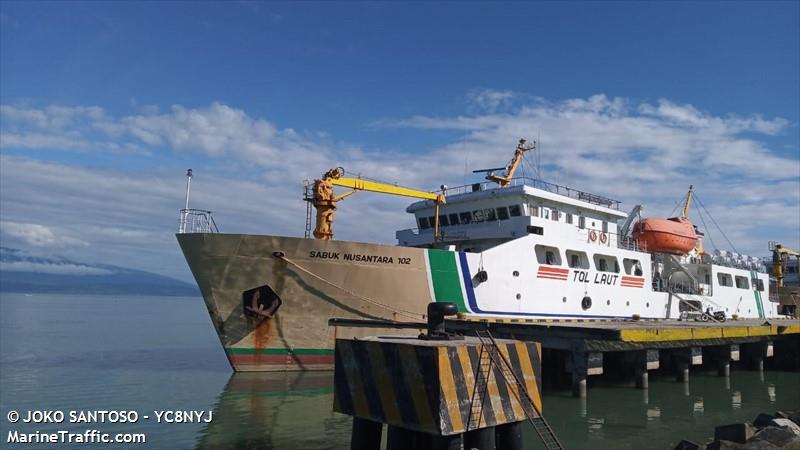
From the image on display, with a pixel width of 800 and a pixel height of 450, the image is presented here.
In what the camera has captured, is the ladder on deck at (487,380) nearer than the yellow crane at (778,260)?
Yes

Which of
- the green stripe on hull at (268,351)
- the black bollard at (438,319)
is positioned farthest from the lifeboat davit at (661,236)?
the black bollard at (438,319)

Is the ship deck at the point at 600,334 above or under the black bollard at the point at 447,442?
above

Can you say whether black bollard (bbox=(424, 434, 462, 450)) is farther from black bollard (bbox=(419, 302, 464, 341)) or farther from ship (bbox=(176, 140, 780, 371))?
ship (bbox=(176, 140, 780, 371))

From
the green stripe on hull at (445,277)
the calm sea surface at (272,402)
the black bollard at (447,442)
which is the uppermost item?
the green stripe on hull at (445,277)

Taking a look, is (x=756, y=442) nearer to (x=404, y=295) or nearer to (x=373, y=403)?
(x=373, y=403)

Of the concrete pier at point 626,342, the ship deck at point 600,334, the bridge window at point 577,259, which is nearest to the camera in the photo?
the ship deck at point 600,334

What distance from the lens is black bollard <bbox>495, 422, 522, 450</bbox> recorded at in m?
7.63

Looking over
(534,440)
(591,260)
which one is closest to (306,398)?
(534,440)

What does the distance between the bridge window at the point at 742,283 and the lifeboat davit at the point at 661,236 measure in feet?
25.7

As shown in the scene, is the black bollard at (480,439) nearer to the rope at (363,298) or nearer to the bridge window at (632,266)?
the rope at (363,298)

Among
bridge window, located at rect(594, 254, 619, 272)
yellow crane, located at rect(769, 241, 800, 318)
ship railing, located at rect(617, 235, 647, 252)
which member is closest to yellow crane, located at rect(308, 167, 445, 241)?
bridge window, located at rect(594, 254, 619, 272)

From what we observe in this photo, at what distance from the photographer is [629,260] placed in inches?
1036

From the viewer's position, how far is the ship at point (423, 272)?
18141 millimetres

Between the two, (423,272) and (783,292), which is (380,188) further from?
(783,292)
